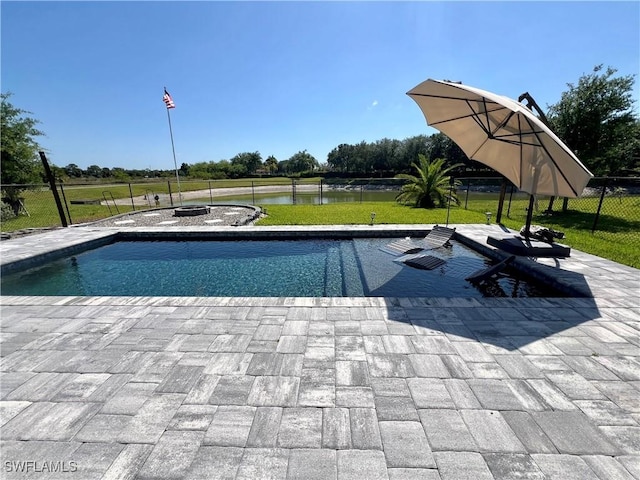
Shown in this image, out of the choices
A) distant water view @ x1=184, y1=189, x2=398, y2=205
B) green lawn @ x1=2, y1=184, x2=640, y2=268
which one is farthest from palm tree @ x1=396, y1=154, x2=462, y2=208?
distant water view @ x1=184, y1=189, x2=398, y2=205

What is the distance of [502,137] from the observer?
6035 millimetres

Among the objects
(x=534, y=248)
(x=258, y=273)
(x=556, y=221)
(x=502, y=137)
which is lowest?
(x=258, y=273)

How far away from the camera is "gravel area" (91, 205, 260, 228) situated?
36.3 feet

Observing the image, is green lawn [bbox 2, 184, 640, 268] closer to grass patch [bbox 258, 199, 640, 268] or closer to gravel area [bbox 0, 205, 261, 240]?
grass patch [bbox 258, 199, 640, 268]

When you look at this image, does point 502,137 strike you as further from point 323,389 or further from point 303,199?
point 303,199

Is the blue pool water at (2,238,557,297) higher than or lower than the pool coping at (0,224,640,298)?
lower

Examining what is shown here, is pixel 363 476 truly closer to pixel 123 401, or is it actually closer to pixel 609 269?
pixel 123 401

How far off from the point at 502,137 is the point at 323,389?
21.1 feet

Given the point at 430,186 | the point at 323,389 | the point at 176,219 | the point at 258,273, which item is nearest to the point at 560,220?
the point at 430,186

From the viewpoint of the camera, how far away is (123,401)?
A: 239 centimetres

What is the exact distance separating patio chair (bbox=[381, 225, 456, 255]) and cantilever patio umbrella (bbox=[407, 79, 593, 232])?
193cm

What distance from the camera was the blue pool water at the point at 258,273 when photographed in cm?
534

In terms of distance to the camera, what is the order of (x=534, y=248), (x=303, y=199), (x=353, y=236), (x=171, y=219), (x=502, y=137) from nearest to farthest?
(x=502, y=137), (x=534, y=248), (x=353, y=236), (x=171, y=219), (x=303, y=199)

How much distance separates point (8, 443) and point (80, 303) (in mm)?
2713
